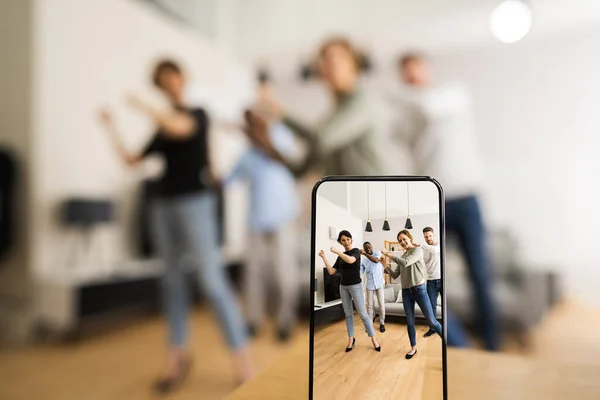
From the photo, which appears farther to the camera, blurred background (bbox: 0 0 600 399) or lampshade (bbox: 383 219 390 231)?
blurred background (bbox: 0 0 600 399)

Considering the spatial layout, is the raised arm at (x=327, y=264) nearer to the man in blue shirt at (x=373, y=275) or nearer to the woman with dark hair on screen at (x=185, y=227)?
the man in blue shirt at (x=373, y=275)

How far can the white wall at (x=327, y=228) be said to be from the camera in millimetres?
366

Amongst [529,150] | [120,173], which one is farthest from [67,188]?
[529,150]

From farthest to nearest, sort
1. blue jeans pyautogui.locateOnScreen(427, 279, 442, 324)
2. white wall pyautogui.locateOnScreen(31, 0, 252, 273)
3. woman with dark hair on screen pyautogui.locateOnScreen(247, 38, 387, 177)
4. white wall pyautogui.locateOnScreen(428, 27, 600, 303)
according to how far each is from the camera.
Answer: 1. white wall pyautogui.locateOnScreen(31, 0, 252, 273)
2. woman with dark hair on screen pyautogui.locateOnScreen(247, 38, 387, 177)
3. white wall pyautogui.locateOnScreen(428, 27, 600, 303)
4. blue jeans pyautogui.locateOnScreen(427, 279, 442, 324)

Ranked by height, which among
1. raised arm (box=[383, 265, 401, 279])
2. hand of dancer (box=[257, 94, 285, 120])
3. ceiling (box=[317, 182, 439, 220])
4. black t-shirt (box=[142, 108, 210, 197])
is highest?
hand of dancer (box=[257, 94, 285, 120])

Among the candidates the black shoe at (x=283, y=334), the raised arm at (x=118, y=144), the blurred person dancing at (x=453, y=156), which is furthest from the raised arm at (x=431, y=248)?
the raised arm at (x=118, y=144)

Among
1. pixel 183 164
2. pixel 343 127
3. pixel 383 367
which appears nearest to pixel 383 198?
pixel 383 367

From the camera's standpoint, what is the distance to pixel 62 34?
1.70m

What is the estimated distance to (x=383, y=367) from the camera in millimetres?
358

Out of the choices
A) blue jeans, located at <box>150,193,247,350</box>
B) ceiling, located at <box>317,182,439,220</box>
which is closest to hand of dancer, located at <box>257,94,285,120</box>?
blue jeans, located at <box>150,193,247,350</box>

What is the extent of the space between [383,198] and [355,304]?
0.09 meters

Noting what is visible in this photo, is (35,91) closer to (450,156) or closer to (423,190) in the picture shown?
(450,156)

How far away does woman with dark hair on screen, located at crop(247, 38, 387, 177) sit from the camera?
1.59m

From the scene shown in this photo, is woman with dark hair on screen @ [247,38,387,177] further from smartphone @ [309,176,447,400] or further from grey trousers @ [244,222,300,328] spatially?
smartphone @ [309,176,447,400]
